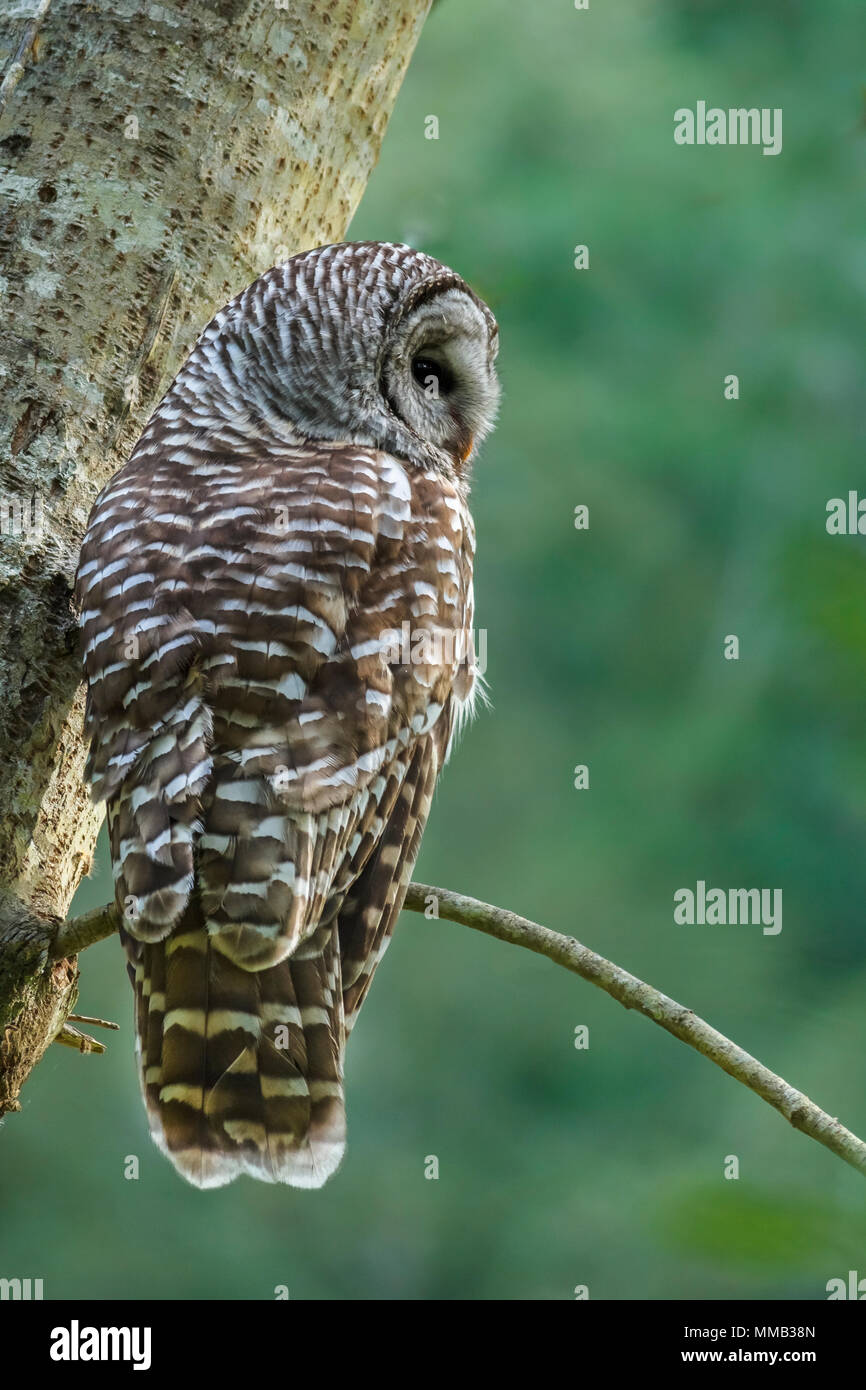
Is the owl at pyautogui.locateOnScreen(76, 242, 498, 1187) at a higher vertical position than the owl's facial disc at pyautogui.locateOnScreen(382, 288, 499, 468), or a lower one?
lower

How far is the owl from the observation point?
1867 mm

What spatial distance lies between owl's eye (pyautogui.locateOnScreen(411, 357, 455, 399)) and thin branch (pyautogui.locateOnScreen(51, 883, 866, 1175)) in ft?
3.56

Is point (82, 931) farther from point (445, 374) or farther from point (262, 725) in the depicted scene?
point (445, 374)

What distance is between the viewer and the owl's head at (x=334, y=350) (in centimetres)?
242

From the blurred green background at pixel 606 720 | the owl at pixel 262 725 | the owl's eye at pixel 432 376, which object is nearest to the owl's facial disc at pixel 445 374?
the owl's eye at pixel 432 376

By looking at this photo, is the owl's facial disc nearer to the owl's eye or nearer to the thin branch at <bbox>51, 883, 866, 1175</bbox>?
the owl's eye

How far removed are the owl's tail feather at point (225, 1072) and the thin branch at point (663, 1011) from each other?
253 mm

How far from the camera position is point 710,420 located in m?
7.38

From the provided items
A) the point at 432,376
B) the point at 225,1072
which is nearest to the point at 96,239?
the point at 432,376

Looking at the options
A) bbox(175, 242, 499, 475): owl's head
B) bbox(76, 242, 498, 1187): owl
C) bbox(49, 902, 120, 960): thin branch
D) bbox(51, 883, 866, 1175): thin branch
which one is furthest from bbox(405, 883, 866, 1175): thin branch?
bbox(175, 242, 499, 475): owl's head

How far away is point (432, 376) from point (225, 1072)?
1370 mm

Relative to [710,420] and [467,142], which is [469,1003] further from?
[467,142]
